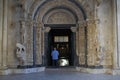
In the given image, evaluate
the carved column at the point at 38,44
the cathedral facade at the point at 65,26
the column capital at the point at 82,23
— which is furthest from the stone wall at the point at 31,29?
the carved column at the point at 38,44

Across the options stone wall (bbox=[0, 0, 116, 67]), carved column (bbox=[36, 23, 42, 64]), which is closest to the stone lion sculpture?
stone wall (bbox=[0, 0, 116, 67])

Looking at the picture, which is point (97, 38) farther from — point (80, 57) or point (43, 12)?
point (43, 12)

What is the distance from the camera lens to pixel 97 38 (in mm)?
15195

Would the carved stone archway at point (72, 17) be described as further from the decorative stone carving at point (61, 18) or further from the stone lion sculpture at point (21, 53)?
the stone lion sculpture at point (21, 53)

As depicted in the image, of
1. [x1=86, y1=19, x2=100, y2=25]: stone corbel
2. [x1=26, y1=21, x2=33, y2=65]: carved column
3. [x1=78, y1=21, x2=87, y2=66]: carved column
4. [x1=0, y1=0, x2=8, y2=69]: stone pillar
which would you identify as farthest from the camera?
[x1=78, y1=21, x2=87, y2=66]: carved column

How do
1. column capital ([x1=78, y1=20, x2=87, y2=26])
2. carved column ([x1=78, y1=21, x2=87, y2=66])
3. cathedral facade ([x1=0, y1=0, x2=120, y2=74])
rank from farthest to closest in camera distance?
carved column ([x1=78, y1=21, x2=87, y2=66]) → column capital ([x1=78, y1=20, x2=87, y2=26]) → cathedral facade ([x1=0, y1=0, x2=120, y2=74])

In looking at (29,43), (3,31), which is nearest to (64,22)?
(29,43)

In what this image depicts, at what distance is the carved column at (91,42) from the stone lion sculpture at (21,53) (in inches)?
159

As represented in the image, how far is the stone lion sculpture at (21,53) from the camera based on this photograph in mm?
14841

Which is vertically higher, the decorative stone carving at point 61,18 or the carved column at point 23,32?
the decorative stone carving at point 61,18

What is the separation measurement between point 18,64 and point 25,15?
3.00 m

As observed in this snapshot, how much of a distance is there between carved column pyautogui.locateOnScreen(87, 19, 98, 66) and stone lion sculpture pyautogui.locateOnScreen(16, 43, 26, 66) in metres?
4.04

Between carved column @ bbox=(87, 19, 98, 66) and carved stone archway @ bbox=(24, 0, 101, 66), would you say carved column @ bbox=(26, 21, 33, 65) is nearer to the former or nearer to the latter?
A: carved stone archway @ bbox=(24, 0, 101, 66)

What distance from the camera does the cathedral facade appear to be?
48.5 ft
